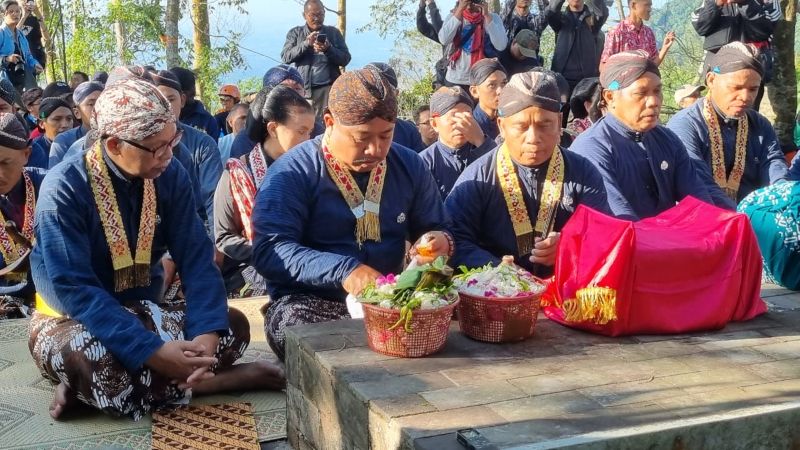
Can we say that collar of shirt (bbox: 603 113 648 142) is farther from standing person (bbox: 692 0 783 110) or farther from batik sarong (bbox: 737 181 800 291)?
standing person (bbox: 692 0 783 110)

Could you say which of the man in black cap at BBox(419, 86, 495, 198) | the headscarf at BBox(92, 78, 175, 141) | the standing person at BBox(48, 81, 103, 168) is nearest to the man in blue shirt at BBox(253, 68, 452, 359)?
the headscarf at BBox(92, 78, 175, 141)

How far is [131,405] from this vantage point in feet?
→ 11.2

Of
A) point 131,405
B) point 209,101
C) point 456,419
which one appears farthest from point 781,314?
point 209,101

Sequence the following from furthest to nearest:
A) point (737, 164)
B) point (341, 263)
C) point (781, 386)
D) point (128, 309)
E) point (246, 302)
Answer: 1. point (737, 164)
2. point (246, 302)
3. point (128, 309)
4. point (341, 263)
5. point (781, 386)

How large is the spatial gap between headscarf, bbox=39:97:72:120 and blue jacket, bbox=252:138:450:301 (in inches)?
171

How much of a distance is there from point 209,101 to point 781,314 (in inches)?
465

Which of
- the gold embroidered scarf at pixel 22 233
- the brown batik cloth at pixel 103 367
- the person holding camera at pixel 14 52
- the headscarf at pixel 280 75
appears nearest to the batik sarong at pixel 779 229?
the brown batik cloth at pixel 103 367

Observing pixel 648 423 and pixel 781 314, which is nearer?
pixel 648 423

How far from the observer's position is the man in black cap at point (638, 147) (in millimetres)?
4410

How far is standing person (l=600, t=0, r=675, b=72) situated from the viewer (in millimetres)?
8609

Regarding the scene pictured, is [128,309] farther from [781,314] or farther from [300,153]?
[781,314]

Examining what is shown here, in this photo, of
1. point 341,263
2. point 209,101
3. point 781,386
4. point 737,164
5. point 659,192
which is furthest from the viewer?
point 209,101

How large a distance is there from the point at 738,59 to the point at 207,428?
153 inches

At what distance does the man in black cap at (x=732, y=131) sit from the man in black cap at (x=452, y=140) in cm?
135
